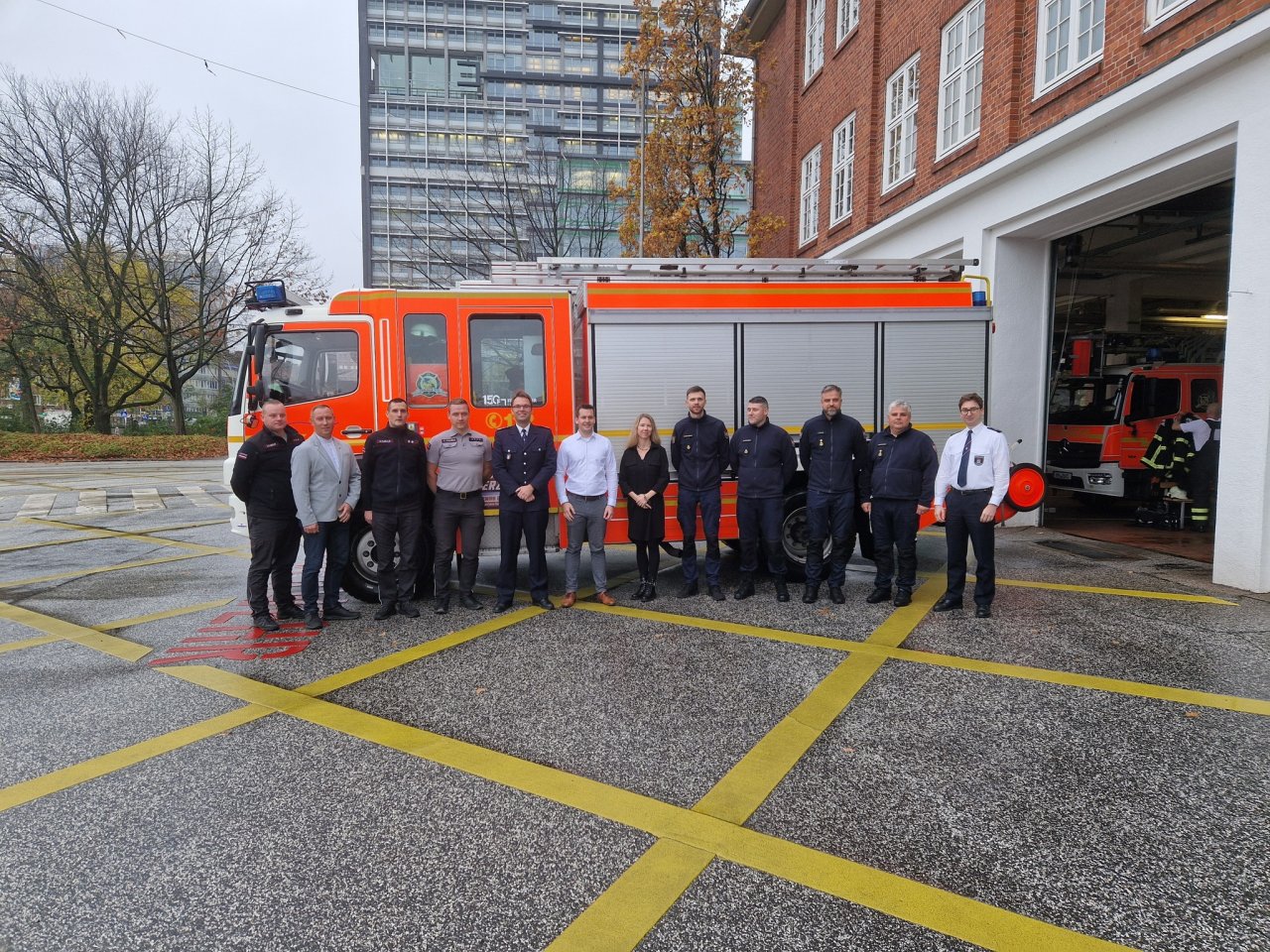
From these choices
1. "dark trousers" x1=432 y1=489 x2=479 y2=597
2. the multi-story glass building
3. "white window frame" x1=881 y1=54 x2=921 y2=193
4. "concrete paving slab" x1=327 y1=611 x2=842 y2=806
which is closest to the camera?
"concrete paving slab" x1=327 y1=611 x2=842 y2=806

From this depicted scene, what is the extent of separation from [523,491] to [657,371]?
1.77 meters

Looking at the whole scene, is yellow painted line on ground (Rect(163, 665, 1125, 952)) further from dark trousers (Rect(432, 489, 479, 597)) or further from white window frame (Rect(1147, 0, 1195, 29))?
white window frame (Rect(1147, 0, 1195, 29))

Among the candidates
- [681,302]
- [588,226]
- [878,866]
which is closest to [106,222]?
[588,226]

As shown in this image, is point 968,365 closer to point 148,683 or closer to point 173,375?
point 148,683

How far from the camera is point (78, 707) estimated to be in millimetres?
4531

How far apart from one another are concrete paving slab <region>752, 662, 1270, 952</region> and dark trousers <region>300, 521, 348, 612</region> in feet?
14.1

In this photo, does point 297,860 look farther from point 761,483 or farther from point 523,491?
point 761,483

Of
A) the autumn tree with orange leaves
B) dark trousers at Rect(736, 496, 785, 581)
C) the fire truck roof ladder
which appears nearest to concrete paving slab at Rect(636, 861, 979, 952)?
dark trousers at Rect(736, 496, 785, 581)

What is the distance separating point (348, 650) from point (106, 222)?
29356mm

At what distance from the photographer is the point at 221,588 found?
7777 millimetres

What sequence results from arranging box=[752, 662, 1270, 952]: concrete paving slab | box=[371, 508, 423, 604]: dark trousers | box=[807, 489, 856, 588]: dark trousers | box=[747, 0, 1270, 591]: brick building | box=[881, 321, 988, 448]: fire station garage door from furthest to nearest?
box=[881, 321, 988, 448]: fire station garage door, box=[747, 0, 1270, 591]: brick building, box=[807, 489, 856, 588]: dark trousers, box=[371, 508, 423, 604]: dark trousers, box=[752, 662, 1270, 952]: concrete paving slab

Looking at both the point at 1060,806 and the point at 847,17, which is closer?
the point at 1060,806

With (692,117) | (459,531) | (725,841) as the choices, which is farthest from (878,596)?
(692,117)

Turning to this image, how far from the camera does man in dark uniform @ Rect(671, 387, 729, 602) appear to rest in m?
6.86
